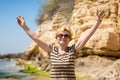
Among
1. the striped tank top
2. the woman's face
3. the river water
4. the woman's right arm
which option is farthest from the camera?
the river water

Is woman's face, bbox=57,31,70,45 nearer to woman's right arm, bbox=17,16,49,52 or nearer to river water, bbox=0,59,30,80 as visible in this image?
woman's right arm, bbox=17,16,49,52

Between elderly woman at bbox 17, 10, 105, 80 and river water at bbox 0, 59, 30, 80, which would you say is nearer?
elderly woman at bbox 17, 10, 105, 80

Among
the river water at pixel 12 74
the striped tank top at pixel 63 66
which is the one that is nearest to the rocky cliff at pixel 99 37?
the river water at pixel 12 74

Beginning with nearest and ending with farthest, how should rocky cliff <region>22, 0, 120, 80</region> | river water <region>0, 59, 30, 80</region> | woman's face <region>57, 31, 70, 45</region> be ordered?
woman's face <region>57, 31, 70, 45</region> → rocky cliff <region>22, 0, 120, 80</region> → river water <region>0, 59, 30, 80</region>

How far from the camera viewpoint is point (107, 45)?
81.3 ft

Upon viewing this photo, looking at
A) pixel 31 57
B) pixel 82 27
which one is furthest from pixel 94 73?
pixel 31 57

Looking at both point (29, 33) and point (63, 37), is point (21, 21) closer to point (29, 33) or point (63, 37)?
point (29, 33)

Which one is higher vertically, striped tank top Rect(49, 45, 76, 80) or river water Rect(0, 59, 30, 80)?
river water Rect(0, 59, 30, 80)

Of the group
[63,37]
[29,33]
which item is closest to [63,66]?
[63,37]

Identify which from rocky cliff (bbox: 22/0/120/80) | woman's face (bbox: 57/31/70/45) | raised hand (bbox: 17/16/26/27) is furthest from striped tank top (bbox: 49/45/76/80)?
rocky cliff (bbox: 22/0/120/80)

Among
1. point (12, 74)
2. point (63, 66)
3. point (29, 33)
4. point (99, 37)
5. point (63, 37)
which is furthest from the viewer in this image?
point (12, 74)

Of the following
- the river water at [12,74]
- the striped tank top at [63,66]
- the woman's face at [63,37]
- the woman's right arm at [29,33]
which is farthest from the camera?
the river water at [12,74]

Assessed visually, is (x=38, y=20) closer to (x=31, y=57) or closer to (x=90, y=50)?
(x=31, y=57)

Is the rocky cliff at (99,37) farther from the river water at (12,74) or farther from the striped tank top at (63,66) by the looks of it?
the striped tank top at (63,66)
